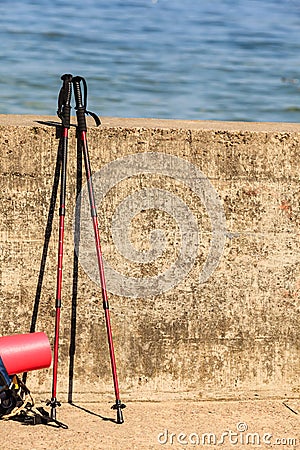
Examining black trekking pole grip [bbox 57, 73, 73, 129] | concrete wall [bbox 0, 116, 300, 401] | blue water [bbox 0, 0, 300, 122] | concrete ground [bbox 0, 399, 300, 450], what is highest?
blue water [bbox 0, 0, 300, 122]

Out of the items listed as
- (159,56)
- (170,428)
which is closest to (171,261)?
(170,428)

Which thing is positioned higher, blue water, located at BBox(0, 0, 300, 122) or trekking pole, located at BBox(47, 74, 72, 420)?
blue water, located at BBox(0, 0, 300, 122)

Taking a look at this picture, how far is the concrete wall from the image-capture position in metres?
4.60

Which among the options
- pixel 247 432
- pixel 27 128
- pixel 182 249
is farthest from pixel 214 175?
pixel 247 432

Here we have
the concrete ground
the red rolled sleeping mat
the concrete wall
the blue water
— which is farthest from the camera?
the blue water

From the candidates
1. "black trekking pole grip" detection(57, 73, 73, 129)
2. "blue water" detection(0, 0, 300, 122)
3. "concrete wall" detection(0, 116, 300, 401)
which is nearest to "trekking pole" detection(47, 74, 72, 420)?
"black trekking pole grip" detection(57, 73, 73, 129)

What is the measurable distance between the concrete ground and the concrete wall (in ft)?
0.32

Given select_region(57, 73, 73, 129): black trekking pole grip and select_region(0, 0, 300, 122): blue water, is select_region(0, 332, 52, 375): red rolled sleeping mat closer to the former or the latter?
select_region(57, 73, 73, 129): black trekking pole grip

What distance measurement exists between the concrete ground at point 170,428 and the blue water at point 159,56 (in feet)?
72.3

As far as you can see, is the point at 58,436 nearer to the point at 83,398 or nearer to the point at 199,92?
the point at 83,398

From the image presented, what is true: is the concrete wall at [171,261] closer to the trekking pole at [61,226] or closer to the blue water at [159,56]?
the trekking pole at [61,226]

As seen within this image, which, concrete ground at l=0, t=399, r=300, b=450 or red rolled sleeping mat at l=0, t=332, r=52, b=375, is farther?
red rolled sleeping mat at l=0, t=332, r=52, b=375

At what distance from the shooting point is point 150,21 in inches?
1948

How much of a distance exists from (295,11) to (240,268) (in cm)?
4357
